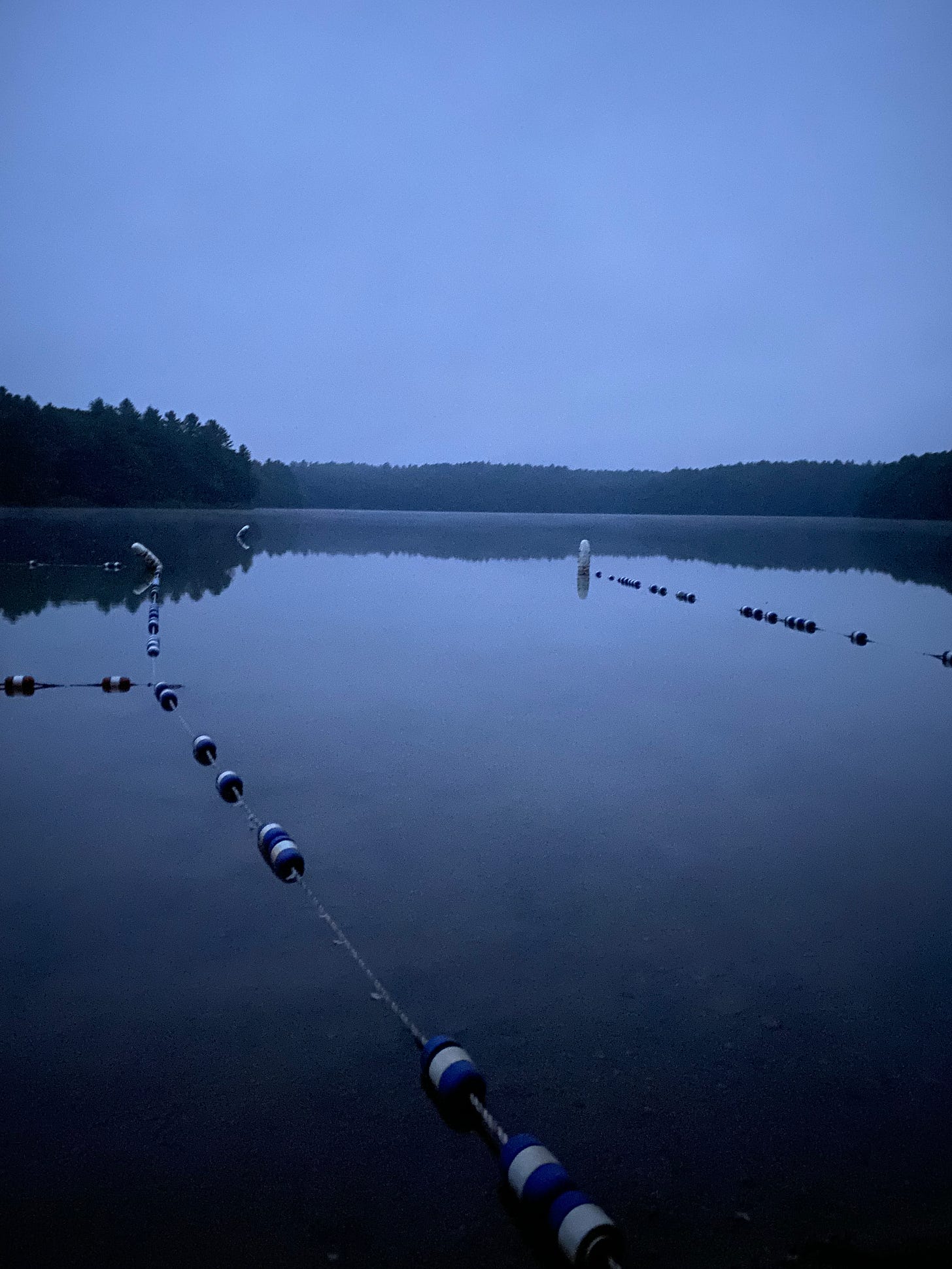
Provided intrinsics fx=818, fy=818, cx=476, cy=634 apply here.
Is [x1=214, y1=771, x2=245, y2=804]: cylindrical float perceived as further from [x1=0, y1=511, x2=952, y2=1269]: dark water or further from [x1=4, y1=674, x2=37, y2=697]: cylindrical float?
[x1=4, y1=674, x2=37, y2=697]: cylindrical float

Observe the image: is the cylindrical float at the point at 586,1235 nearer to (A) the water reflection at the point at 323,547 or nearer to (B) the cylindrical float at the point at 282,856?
(B) the cylindrical float at the point at 282,856

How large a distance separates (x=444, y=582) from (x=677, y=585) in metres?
8.36

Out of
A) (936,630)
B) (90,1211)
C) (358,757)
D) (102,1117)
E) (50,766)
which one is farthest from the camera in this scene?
(936,630)

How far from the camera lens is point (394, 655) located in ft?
48.3

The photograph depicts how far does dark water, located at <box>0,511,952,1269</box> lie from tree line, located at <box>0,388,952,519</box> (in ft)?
257

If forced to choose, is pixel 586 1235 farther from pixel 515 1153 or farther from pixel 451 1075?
pixel 451 1075

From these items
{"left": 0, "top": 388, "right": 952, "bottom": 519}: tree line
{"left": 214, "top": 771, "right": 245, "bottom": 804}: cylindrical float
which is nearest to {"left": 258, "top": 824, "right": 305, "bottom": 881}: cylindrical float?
{"left": 214, "top": 771, "right": 245, "bottom": 804}: cylindrical float

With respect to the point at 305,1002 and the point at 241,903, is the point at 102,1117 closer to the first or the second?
the point at 305,1002

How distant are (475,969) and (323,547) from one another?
134 ft

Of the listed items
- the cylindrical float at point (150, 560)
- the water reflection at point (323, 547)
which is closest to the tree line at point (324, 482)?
the water reflection at point (323, 547)

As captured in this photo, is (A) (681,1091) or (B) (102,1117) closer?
(B) (102,1117)

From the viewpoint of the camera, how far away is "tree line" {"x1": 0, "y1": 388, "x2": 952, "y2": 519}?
7994cm

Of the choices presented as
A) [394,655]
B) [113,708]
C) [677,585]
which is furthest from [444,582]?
[113,708]

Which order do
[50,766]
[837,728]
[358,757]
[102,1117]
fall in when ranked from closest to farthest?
[102,1117], [50,766], [358,757], [837,728]
